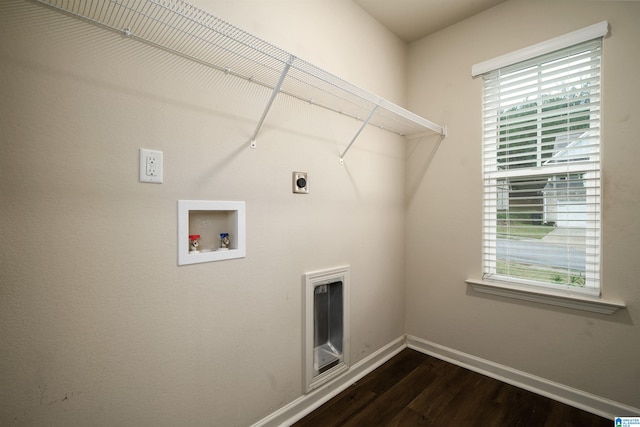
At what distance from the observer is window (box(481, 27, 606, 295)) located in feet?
5.17

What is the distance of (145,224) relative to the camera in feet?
3.39

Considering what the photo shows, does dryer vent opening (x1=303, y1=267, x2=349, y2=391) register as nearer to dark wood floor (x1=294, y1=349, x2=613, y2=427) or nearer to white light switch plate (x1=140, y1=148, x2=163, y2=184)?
dark wood floor (x1=294, y1=349, x2=613, y2=427)

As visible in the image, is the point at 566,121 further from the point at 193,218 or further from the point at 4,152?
the point at 4,152

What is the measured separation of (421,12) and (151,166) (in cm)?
209

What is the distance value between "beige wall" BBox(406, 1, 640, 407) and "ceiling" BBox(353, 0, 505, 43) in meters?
0.08

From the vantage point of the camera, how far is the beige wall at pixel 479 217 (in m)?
1.46

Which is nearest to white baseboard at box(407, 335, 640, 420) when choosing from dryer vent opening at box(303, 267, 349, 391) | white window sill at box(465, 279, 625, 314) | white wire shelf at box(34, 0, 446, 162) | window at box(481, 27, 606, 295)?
white window sill at box(465, 279, 625, 314)

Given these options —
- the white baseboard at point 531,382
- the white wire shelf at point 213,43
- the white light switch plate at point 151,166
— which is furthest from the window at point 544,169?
the white light switch plate at point 151,166

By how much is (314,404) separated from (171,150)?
5.19 ft

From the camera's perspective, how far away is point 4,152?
797mm

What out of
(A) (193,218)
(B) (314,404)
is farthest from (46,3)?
(B) (314,404)

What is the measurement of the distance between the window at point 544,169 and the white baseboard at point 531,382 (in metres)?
0.60

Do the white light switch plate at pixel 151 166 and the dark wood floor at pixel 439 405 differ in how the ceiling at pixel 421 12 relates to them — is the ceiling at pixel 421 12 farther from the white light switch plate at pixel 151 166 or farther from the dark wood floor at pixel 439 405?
the dark wood floor at pixel 439 405

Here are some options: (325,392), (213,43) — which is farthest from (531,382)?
(213,43)
